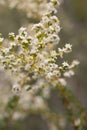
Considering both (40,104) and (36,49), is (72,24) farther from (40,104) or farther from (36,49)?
(36,49)

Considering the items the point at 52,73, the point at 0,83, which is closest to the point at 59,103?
the point at 0,83

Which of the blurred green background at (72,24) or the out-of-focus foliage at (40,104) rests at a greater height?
the blurred green background at (72,24)

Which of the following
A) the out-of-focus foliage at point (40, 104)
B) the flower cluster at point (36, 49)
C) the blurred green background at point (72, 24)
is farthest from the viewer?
the blurred green background at point (72, 24)

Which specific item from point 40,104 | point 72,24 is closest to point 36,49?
point 40,104

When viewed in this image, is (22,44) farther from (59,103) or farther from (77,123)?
(59,103)

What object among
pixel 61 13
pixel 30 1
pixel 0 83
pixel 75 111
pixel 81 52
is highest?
pixel 61 13

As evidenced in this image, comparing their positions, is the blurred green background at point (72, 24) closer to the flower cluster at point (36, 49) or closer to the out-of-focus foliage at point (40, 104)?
the out-of-focus foliage at point (40, 104)

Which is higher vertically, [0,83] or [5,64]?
[0,83]

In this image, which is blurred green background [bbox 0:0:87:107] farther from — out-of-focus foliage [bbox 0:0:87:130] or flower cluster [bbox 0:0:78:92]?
flower cluster [bbox 0:0:78:92]

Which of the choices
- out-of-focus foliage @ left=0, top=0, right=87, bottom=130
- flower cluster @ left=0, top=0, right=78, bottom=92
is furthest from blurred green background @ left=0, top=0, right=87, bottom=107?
flower cluster @ left=0, top=0, right=78, bottom=92

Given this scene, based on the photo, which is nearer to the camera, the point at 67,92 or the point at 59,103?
the point at 67,92

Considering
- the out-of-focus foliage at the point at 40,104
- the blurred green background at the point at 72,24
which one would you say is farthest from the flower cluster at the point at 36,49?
the blurred green background at the point at 72,24
